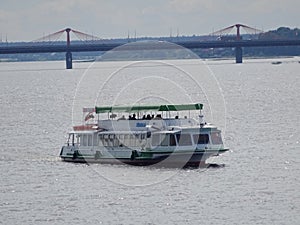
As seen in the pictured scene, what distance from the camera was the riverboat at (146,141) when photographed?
63.8 metres

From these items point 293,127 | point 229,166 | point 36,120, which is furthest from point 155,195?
point 36,120

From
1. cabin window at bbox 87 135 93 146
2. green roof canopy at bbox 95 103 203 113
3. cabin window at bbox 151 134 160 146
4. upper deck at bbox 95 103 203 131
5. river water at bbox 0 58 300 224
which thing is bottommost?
river water at bbox 0 58 300 224

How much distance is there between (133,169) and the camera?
6291 cm

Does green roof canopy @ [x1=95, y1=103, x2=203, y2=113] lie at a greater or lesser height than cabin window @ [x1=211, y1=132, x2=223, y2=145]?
greater

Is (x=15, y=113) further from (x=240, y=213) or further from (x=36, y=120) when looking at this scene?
(x=240, y=213)

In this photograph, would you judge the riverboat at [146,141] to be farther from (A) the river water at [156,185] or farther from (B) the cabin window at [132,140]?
(A) the river water at [156,185]

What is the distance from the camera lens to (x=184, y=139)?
64125 mm

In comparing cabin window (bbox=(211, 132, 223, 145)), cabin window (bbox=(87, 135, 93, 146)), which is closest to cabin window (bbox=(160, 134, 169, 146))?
cabin window (bbox=(211, 132, 223, 145))

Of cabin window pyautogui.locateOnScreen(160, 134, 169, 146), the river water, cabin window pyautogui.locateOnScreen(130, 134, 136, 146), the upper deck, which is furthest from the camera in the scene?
the upper deck

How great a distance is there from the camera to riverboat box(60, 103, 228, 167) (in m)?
63.8

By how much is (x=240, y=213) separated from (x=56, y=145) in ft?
100

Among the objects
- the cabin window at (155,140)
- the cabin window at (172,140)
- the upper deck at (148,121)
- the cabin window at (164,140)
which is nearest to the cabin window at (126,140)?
the upper deck at (148,121)

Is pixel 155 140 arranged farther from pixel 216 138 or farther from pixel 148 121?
pixel 216 138

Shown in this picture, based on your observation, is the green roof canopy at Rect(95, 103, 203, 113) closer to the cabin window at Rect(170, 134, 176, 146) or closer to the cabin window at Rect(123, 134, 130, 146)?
the cabin window at Rect(123, 134, 130, 146)
